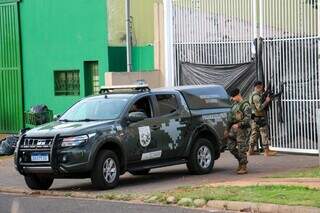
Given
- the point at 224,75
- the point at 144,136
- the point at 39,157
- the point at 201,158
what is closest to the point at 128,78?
the point at 224,75

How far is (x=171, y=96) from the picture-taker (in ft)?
49.0

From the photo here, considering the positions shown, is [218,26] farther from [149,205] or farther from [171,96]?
[149,205]

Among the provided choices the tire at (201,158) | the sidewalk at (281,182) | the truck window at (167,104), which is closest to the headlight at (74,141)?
the truck window at (167,104)

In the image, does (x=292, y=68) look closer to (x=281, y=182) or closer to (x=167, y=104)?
(x=167, y=104)

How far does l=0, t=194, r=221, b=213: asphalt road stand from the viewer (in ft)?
35.3

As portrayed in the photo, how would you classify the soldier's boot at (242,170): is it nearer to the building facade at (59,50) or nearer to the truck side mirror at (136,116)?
the truck side mirror at (136,116)

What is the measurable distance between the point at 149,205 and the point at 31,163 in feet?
10.1

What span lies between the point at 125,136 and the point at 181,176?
2069 mm

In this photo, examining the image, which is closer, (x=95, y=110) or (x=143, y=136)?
(x=143, y=136)

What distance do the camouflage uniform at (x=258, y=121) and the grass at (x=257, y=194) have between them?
600cm

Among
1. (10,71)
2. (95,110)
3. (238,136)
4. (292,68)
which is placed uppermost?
(10,71)

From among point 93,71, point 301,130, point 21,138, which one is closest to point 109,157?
point 21,138

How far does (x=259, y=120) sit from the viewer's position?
706 inches

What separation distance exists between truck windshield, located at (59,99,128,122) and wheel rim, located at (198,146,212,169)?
7.06 ft
